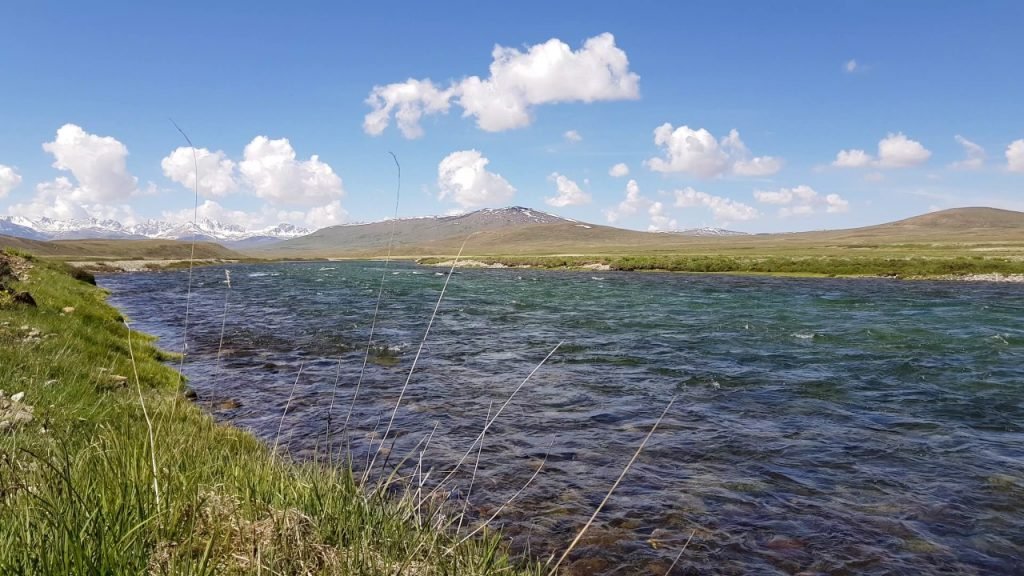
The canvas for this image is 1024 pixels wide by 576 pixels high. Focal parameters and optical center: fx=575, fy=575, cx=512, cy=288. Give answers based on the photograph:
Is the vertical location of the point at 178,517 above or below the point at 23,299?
below

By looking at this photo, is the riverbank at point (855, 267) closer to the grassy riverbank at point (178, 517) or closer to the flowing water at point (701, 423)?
the flowing water at point (701, 423)

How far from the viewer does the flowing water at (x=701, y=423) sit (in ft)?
23.4

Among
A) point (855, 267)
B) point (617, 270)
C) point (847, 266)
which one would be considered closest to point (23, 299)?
point (855, 267)

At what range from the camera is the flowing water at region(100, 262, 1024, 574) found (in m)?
7.13

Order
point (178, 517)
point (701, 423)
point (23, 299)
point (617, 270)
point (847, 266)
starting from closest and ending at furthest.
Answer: point (178, 517) < point (701, 423) < point (23, 299) < point (847, 266) < point (617, 270)

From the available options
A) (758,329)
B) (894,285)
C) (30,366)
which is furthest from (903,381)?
(894,285)

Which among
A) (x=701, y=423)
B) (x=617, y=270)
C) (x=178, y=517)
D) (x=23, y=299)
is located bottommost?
(x=701, y=423)

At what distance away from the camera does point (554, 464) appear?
944cm

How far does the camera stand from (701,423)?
1162cm

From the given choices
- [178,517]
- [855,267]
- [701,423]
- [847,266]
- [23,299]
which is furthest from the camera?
[847,266]

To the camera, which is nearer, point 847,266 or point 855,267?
point 855,267

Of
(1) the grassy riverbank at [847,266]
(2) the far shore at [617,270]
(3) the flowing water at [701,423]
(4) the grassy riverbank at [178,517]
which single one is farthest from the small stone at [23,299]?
(1) the grassy riverbank at [847,266]

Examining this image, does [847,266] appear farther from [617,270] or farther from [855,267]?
[617,270]

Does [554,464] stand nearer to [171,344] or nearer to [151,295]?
[171,344]
